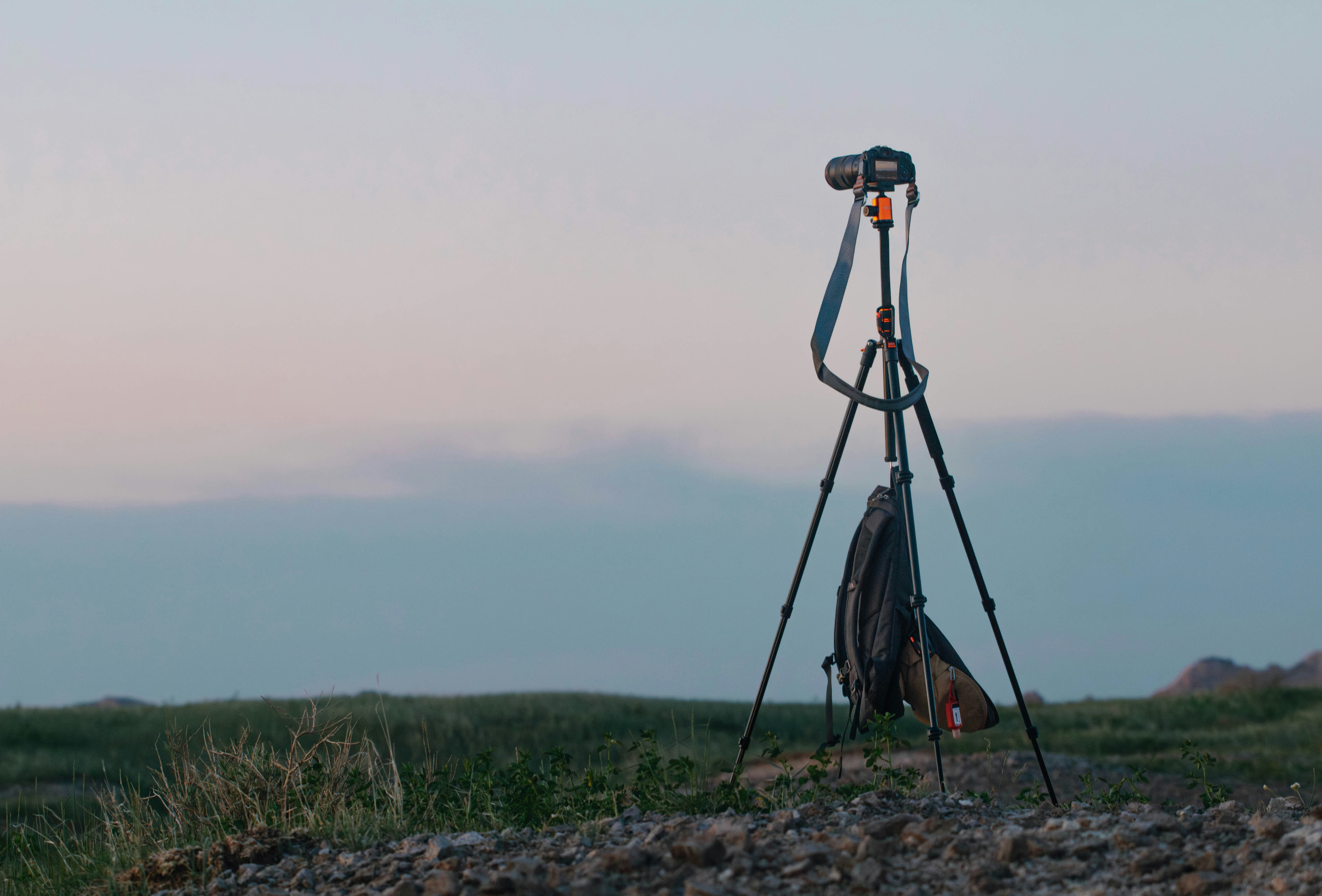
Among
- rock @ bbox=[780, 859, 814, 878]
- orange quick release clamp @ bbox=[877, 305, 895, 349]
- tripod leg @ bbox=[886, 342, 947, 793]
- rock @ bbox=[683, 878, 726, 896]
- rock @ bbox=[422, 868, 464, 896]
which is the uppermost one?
orange quick release clamp @ bbox=[877, 305, 895, 349]

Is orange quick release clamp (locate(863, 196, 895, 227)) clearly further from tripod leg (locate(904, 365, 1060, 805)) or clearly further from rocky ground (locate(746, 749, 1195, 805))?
rocky ground (locate(746, 749, 1195, 805))

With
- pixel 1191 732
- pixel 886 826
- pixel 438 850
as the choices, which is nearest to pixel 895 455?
pixel 886 826

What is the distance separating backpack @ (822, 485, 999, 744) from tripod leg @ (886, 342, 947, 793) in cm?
5

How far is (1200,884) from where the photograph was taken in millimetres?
3619

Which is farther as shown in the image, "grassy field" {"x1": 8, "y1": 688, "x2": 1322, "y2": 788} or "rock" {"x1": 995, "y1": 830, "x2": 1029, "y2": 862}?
"grassy field" {"x1": 8, "y1": 688, "x2": 1322, "y2": 788}

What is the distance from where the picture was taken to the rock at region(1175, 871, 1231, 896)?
362 centimetres

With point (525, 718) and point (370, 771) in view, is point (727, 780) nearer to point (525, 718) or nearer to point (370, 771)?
point (370, 771)

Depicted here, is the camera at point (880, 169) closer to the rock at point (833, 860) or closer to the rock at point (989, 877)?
the rock at point (833, 860)

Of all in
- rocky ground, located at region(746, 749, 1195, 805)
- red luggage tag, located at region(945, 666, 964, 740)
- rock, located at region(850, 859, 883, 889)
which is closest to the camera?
rock, located at region(850, 859, 883, 889)

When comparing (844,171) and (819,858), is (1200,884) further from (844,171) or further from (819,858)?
(844,171)

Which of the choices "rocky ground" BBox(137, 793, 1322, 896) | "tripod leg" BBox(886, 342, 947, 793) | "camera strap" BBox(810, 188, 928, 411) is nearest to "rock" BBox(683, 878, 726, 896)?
"rocky ground" BBox(137, 793, 1322, 896)

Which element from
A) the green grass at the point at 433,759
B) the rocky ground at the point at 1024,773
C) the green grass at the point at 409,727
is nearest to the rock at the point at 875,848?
the green grass at the point at 433,759

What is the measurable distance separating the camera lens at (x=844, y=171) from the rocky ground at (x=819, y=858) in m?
3.34

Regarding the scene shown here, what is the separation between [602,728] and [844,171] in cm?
1463
